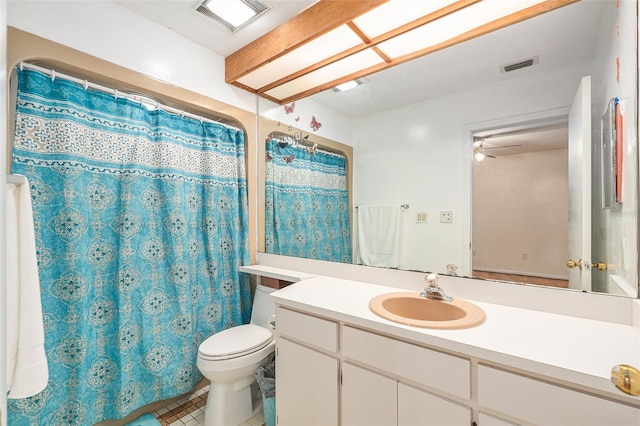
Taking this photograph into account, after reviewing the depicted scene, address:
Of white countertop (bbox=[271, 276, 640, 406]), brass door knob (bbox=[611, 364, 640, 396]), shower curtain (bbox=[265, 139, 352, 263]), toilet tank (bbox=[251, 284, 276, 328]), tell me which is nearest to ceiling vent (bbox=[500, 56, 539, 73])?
shower curtain (bbox=[265, 139, 352, 263])

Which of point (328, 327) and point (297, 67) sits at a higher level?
point (297, 67)

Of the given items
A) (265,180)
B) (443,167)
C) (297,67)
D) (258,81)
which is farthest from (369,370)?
(258,81)

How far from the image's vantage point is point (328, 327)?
1.29m

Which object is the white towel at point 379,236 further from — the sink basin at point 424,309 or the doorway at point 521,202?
the doorway at point 521,202

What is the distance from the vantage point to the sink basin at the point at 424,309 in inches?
44.1

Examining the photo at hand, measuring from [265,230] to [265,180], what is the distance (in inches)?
16.6

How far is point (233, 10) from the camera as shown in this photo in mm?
1648

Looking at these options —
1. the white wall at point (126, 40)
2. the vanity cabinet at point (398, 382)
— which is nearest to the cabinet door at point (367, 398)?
the vanity cabinet at point (398, 382)

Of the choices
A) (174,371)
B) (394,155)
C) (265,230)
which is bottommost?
(174,371)

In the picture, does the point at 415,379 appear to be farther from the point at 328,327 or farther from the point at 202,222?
the point at 202,222

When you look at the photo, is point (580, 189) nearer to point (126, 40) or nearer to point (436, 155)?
point (436, 155)

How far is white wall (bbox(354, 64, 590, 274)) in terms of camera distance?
134 cm

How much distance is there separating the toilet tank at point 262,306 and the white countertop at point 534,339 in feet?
2.39

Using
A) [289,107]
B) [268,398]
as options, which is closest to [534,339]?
[268,398]
